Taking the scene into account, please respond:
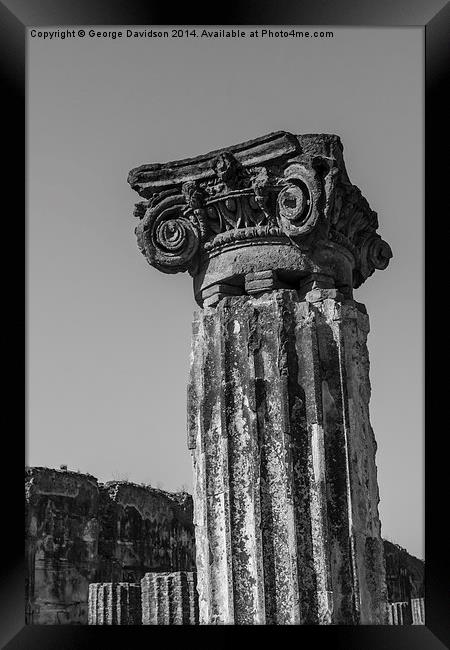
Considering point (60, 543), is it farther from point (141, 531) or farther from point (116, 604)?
point (116, 604)

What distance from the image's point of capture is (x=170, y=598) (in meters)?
15.7

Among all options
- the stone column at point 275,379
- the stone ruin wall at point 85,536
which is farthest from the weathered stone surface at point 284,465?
the stone ruin wall at point 85,536

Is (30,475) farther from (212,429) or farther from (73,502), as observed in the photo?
(212,429)

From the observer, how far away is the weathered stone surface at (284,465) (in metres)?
7.64

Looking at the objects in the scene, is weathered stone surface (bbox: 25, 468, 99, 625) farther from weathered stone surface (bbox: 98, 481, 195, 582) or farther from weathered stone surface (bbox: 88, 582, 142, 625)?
weathered stone surface (bbox: 88, 582, 142, 625)

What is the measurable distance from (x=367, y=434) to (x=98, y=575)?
750 inches

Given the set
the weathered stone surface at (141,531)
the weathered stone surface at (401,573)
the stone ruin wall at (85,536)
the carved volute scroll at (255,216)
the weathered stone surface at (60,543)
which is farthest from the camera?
the weathered stone surface at (401,573)

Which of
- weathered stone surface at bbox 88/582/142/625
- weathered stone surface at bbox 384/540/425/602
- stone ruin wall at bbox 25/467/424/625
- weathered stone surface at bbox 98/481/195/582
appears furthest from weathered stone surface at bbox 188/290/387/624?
weathered stone surface at bbox 384/540/425/602

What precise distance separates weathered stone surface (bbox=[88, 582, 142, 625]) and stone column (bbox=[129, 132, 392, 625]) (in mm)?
10560

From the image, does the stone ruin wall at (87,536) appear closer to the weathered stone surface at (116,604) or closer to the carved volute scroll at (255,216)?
the weathered stone surface at (116,604)

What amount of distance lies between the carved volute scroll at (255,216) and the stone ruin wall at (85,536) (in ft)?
52.2
